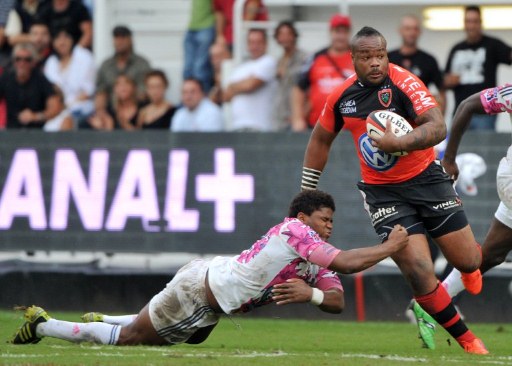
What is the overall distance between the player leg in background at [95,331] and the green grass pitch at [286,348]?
0.09 meters

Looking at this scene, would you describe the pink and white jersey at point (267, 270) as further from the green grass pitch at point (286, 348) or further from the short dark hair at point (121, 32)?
the short dark hair at point (121, 32)

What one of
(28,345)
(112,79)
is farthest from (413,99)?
(112,79)

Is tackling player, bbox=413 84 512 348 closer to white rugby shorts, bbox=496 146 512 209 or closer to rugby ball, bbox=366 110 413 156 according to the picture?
white rugby shorts, bbox=496 146 512 209

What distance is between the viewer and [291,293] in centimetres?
907

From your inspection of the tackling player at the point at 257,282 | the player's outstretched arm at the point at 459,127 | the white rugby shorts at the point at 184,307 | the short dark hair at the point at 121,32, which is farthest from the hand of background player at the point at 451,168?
the short dark hair at the point at 121,32

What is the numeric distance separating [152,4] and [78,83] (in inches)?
73.9

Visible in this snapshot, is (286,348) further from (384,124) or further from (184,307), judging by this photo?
(384,124)

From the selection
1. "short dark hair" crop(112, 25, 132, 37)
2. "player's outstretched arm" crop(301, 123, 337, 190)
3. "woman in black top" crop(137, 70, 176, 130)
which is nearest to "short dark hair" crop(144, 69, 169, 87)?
"woman in black top" crop(137, 70, 176, 130)

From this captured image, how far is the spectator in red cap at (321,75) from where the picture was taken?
568 inches

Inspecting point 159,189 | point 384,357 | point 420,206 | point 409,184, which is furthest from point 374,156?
point 159,189

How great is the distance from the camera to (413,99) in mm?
9672

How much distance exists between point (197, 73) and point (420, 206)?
21.8ft

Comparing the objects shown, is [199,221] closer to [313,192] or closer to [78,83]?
[78,83]

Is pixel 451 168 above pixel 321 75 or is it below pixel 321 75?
below
